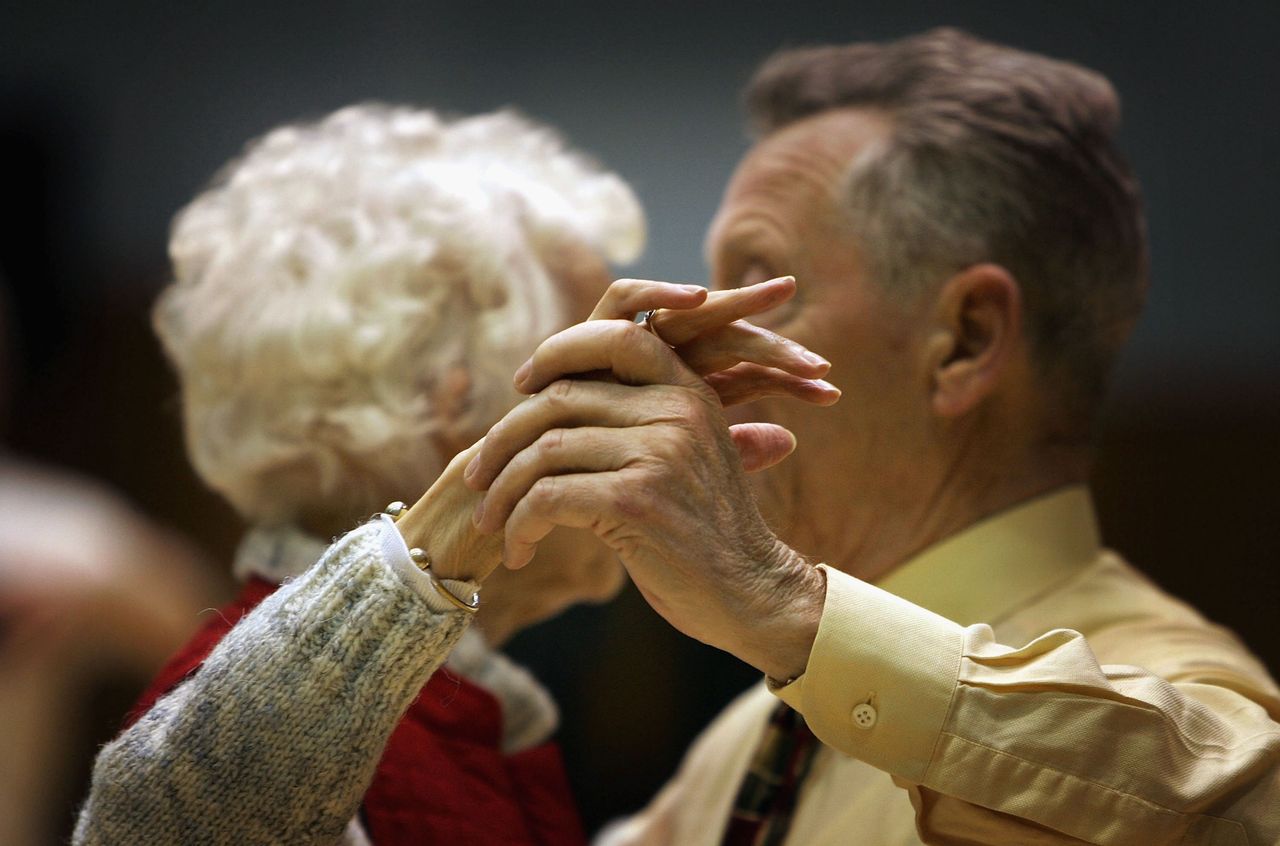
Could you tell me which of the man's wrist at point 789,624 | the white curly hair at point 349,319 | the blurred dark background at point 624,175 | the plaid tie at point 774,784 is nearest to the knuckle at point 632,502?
the man's wrist at point 789,624

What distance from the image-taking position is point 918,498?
4.39 feet

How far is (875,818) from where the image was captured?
3.83 feet

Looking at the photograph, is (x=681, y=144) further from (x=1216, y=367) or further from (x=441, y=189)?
(x=1216, y=367)

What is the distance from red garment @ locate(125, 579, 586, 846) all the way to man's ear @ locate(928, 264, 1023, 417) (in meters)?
0.56

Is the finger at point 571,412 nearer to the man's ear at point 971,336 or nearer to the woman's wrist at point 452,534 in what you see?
the woman's wrist at point 452,534

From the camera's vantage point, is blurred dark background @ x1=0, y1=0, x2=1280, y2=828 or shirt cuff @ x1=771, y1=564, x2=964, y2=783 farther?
blurred dark background @ x1=0, y1=0, x2=1280, y2=828

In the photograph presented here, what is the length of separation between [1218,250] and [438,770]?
1.09 meters

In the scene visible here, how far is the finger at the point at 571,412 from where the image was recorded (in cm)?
84

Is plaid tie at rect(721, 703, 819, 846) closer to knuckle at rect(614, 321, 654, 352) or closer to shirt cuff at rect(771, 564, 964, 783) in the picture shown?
shirt cuff at rect(771, 564, 964, 783)

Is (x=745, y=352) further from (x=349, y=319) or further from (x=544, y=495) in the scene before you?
(x=349, y=319)

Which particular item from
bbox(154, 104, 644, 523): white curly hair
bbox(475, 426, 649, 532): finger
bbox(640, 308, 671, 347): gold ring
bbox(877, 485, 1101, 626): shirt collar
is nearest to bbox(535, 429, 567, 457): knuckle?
bbox(475, 426, 649, 532): finger

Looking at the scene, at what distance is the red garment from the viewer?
101 cm

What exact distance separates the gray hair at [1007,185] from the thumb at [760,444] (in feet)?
1.41

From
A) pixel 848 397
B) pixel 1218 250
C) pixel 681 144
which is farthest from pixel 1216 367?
pixel 681 144
